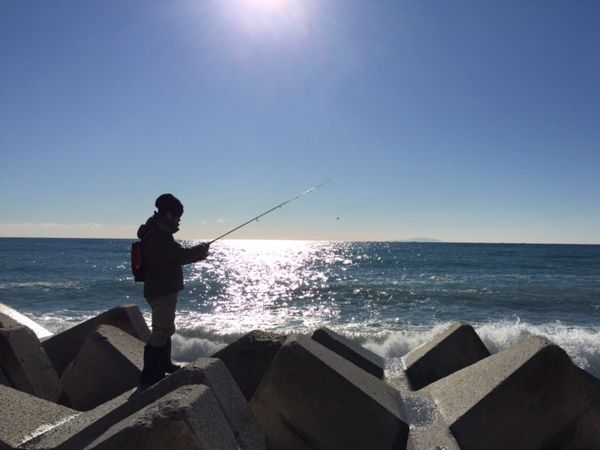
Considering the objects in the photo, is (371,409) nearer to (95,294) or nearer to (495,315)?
(495,315)

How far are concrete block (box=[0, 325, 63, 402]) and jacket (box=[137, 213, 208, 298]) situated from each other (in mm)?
1263

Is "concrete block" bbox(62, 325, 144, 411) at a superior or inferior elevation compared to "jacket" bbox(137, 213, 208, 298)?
inferior

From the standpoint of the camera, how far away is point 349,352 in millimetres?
4230

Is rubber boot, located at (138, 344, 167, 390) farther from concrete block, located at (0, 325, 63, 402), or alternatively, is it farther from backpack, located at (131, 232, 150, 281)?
concrete block, located at (0, 325, 63, 402)

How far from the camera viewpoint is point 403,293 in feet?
61.7

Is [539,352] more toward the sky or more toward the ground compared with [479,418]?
more toward the sky

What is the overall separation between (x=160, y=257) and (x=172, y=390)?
1.06 meters

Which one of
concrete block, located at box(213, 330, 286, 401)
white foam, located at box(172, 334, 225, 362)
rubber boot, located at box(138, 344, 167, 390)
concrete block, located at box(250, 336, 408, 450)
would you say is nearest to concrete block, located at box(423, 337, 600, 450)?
concrete block, located at box(250, 336, 408, 450)

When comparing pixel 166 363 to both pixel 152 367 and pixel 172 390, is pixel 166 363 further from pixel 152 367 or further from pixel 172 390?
pixel 172 390

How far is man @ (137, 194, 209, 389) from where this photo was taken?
3.10 meters

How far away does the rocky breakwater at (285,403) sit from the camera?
1.99m

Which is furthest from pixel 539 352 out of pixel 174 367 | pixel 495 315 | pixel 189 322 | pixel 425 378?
pixel 495 315

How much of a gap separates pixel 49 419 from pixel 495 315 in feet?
41.7

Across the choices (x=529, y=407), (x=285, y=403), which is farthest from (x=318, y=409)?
(x=529, y=407)
